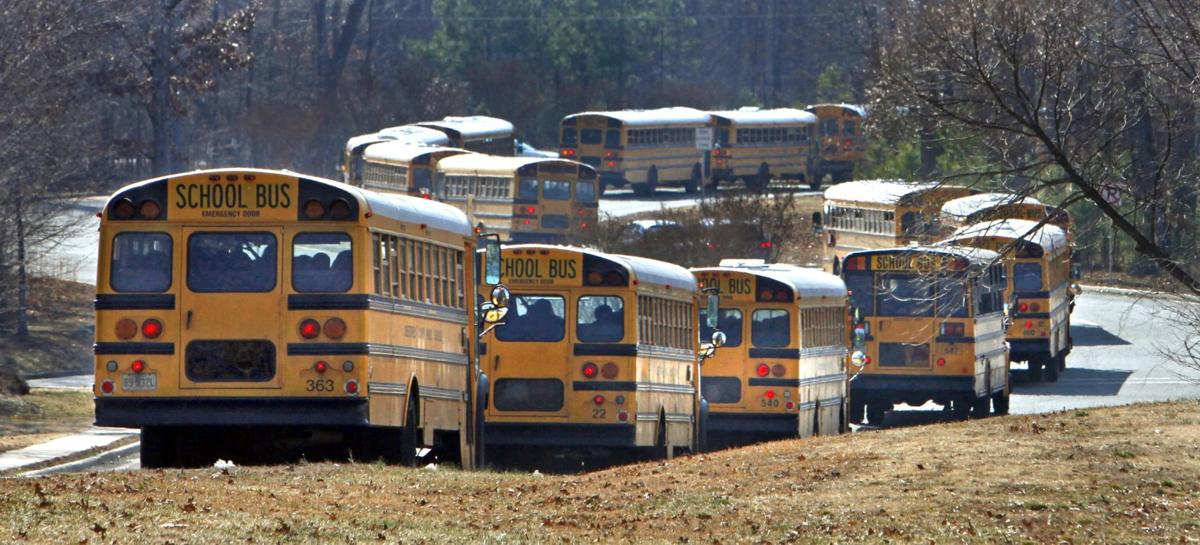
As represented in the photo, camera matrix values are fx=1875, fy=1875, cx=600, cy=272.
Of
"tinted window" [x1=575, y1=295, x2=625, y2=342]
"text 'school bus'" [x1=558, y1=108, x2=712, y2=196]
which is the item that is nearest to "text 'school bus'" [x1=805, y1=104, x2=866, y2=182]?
"text 'school bus'" [x1=558, y1=108, x2=712, y2=196]

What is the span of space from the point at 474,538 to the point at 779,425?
13.0 meters

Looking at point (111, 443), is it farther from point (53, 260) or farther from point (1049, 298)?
point (53, 260)

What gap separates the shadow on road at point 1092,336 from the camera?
38.9 m

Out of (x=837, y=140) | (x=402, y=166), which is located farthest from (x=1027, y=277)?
(x=837, y=140)

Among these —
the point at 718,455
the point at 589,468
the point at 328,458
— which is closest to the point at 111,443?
the point at 589,468

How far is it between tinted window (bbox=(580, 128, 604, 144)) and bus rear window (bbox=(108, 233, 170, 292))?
46.0m

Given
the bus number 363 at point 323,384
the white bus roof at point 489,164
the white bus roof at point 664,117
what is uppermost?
the white bus roof at point 664,117

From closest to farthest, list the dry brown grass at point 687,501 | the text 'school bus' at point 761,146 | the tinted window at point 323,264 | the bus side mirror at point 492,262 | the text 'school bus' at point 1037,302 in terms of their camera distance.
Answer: the dry brown grass at point 687,501, the tinted window at point 323,264, the bus side mirror at point 492,262, the text 'school bus' at point 1037,302, the text 'school bus' at point 761,146

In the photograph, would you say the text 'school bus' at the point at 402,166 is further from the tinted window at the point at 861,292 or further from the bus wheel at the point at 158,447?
the bus wheel at the point at 158,447

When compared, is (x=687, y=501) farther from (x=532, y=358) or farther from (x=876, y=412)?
(x=876, y=412)

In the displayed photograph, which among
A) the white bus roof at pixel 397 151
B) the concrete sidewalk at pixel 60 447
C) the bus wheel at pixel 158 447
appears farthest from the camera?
the white bus roof at pixel 397 151

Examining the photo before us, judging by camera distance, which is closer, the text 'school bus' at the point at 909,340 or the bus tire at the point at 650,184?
the text 'school bus' at the point at 909,340

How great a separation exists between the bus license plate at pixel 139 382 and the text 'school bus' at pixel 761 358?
10035 mm

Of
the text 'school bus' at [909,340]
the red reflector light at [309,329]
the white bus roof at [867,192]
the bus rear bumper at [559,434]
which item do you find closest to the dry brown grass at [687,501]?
the red reflector light at [309,329]
